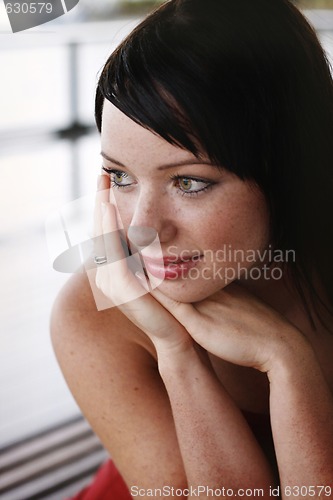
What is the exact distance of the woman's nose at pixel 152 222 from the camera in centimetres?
56

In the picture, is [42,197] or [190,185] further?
[42,197]

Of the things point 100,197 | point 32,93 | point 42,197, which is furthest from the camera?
point 32,93

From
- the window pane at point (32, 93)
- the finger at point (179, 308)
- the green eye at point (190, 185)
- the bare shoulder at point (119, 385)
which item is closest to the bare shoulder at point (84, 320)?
the bare shoulder at point (119, 385)

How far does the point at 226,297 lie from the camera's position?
0.66 meters

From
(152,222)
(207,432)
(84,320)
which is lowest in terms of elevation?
(207,432)

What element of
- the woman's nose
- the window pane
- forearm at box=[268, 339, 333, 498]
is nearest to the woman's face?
the woman's nose

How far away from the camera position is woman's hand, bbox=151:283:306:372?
24.9 inches

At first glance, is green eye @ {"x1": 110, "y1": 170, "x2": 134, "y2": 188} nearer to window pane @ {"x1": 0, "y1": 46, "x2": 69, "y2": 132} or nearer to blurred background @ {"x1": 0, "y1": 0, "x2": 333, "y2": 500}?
blurred background @ {"x1": 0, "y1": 0, "x2": 333, "y2": 500}

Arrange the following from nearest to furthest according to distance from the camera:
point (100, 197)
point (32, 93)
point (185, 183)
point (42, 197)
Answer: point (185, 183) → point (100, 197) → point (42, 197) → point (32, 93)

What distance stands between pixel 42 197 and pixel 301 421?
80 centimetres

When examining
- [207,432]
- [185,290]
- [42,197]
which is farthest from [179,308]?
[42,197]

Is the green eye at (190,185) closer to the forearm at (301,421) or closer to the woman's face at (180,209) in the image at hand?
the woman's face at (180,209)

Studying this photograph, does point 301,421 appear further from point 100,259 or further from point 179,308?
point 100,259

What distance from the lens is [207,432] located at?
2.09 feet
